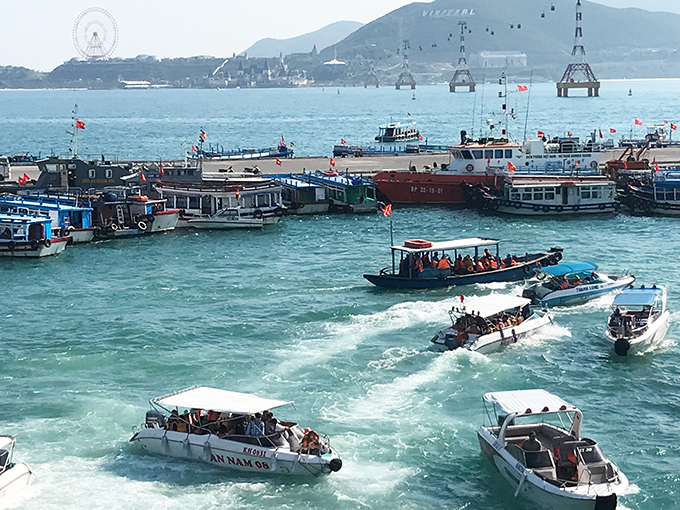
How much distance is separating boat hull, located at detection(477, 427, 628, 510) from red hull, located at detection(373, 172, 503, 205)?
190ft

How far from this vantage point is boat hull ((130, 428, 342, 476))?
32750 millimetres

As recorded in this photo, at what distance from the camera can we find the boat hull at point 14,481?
102 feet

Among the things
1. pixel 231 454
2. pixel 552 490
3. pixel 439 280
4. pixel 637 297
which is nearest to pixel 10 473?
pixel 231 454

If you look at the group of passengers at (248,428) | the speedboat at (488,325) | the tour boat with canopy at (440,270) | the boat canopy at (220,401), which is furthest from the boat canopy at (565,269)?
the boat canopy at (220,401)

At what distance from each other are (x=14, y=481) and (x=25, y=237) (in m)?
38.2

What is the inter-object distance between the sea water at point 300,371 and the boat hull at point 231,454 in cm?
37

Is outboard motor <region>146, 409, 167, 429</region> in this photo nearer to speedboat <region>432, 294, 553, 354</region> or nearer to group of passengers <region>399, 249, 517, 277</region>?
speedboat <region>432, 294, 553, 354</region>

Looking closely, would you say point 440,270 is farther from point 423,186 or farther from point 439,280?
point 423,186

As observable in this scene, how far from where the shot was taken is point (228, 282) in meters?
61.0

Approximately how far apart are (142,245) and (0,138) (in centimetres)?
13583

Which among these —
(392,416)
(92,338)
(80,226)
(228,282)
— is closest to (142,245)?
(80,226)

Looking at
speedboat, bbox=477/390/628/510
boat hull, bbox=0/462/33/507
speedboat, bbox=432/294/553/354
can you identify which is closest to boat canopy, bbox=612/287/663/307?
speedboat, bbox=432/294/553/354

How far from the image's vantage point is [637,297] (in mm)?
47594

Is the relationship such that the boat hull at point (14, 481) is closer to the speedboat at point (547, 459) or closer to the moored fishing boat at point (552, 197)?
the speedboat at point (547, 459)
